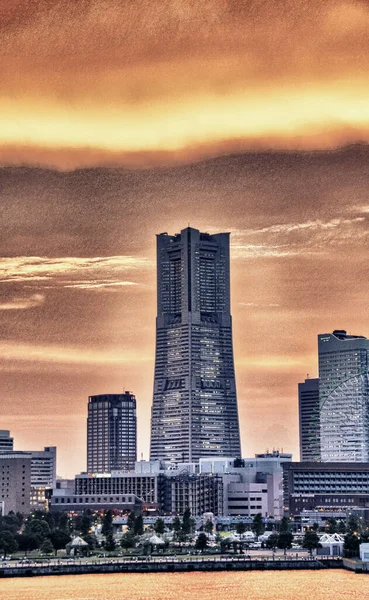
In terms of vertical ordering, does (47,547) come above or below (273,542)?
below

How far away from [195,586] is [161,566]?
1425cm

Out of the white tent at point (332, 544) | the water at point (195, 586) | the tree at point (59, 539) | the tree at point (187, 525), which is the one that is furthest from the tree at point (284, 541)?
the tree at point (59, 539)

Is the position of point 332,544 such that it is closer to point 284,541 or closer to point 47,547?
point 284,541

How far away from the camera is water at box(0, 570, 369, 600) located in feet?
376

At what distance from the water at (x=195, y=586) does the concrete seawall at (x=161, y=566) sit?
1872 mm

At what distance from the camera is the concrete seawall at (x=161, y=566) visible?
Answer: 13225 cm

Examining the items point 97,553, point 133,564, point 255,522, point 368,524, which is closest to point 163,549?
point 97,553

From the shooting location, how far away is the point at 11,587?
12175cm

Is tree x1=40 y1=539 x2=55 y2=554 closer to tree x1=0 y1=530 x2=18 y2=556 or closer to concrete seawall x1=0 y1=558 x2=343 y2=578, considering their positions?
tree x1=0 y1=530 x2=18 y2=556

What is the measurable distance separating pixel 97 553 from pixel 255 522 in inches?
1262

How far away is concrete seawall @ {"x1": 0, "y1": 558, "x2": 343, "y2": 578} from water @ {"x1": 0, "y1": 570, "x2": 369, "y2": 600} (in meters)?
1.87

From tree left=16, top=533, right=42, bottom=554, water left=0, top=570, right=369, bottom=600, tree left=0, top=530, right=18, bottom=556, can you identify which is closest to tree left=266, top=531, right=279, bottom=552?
water left=0, top=570, right=369, bottom=600

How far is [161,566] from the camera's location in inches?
5354

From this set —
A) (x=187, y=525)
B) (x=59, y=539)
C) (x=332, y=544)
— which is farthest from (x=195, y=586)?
(x=187, y=525)
